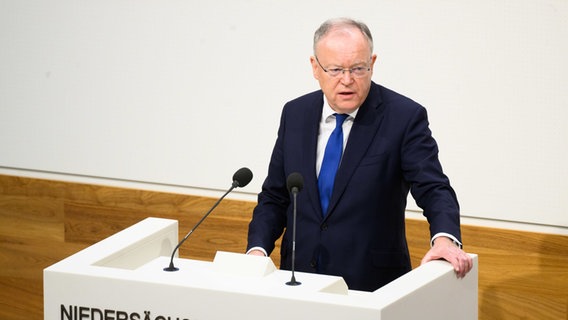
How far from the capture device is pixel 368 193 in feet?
8.31

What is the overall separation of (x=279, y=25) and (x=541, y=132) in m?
0.99

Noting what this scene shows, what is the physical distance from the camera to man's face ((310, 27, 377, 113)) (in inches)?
97.1

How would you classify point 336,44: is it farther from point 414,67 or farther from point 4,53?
point 4,53

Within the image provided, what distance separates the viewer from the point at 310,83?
370 cm

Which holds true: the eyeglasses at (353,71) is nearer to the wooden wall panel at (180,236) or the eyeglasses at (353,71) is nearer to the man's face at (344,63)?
the man's face at (344,63)

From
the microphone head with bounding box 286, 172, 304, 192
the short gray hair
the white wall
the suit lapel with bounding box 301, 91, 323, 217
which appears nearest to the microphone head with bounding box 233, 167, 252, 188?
the microphone head with bounding box 286, 172, 304, 192

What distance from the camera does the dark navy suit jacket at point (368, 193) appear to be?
253cm

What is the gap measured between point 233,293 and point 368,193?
0.57m

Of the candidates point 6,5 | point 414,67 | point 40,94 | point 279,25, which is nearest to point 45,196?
point 40,94

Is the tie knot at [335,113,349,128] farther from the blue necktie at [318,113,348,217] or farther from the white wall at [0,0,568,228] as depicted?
the white wall at [0,0,568,228]

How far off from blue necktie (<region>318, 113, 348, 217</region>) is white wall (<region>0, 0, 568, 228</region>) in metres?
0.97

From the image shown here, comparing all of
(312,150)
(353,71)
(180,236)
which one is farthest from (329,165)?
(180,236)

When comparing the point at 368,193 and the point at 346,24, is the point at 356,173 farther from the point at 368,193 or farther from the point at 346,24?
the point at 346,24

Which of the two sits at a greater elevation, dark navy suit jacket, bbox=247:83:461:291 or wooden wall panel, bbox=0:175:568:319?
dark navy suit jacket, bbox=247:83:461:291
